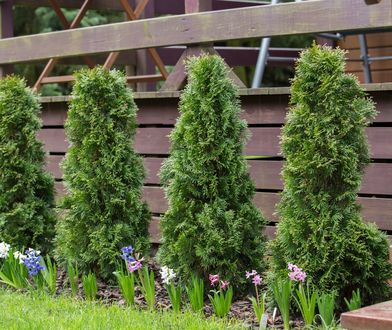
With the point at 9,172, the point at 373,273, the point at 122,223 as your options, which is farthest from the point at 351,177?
the point at 9,172

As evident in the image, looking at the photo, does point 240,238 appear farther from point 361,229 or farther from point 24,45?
point 24,45

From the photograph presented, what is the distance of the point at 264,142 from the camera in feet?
21.3

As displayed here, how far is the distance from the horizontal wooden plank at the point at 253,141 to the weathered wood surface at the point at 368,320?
2041mm

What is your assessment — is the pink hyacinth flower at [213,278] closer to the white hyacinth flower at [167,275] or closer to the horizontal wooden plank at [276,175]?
the white hyacinth flower at [167,275]

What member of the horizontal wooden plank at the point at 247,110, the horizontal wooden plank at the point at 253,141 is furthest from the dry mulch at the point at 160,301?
the horizontal wooden plank at the point at 247,110

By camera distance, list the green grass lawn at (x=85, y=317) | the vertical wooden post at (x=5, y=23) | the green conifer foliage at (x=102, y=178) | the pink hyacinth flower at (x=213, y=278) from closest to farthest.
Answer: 1. the green grass lawn at (x=85, y=317)
2. the pink hyacinth flower at (x=213, y=278)
3. the green conifer foliage at (x=102, y=178)
4. the vertical wooden post at (x=5, y=23)

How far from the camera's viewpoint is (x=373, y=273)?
5141 mm

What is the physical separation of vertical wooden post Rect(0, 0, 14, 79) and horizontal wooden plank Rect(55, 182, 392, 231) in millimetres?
2358

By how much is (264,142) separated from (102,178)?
1.31 metres

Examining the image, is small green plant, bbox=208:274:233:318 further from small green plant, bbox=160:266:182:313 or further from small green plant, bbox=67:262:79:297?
small green plant, bbox=67:262:79:297

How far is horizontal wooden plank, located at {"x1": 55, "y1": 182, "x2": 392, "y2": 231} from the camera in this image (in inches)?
231

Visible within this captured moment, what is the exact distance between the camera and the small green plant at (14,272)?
645cm

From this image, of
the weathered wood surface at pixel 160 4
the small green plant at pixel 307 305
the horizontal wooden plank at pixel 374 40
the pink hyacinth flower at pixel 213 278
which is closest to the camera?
the small green plant at pixel 307 305

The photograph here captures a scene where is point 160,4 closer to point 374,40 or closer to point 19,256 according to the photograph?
point 374,40
